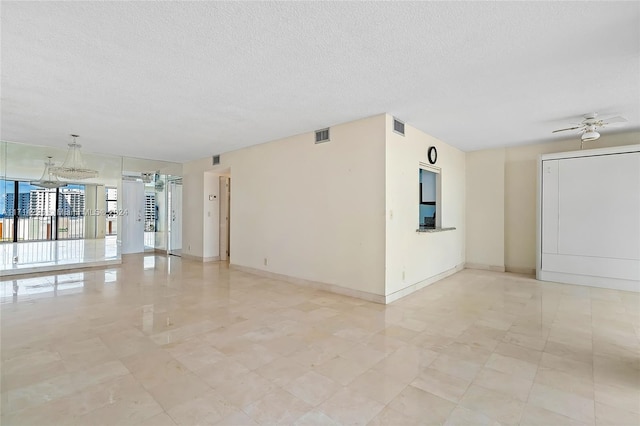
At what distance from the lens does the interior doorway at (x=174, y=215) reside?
902 cm

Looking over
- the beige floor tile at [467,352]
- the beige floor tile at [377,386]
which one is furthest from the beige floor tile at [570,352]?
the beige floor tile at [377,386]

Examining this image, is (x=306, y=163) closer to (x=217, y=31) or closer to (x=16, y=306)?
(x=217, y=31)

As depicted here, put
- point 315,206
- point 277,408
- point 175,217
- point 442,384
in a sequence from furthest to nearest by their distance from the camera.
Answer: point 175,217, point 315,206, point 442,384, point 277,408

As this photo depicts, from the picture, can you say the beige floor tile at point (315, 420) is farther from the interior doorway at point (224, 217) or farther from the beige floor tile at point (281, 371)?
the interior doorway at point (224, 217)

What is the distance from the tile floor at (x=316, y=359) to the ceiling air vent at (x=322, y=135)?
8.44ft

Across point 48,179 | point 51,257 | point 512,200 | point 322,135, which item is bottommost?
point 51,257

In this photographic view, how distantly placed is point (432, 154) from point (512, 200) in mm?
2565

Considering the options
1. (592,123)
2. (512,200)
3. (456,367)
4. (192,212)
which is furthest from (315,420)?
(192,212)

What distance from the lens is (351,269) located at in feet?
15.8

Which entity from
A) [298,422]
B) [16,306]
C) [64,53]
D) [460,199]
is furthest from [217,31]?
[460,199]

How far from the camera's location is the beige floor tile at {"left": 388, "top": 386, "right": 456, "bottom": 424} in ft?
6.41

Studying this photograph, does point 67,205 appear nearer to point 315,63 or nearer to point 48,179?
point 48,179

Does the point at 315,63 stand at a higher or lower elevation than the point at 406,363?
higher

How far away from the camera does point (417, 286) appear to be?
519 cm
